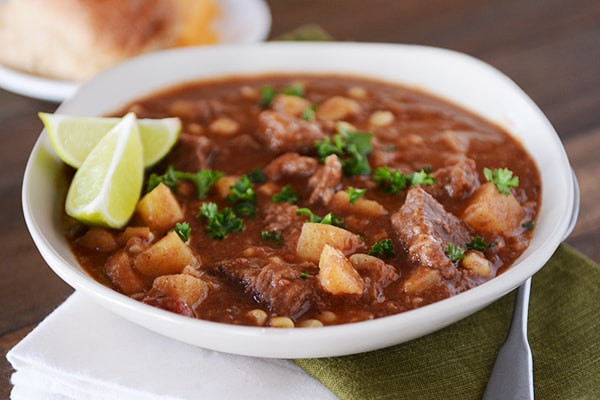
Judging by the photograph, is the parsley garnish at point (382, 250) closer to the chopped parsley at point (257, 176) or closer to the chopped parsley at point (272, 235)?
the chopped parsley at point (272, 235)

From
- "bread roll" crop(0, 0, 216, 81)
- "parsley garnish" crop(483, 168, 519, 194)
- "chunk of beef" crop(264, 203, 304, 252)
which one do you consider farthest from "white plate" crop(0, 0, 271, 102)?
"parsley garnish" crop(483, 168, 519, 194)

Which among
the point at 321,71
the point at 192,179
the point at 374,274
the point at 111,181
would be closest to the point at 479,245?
the point at 374,274

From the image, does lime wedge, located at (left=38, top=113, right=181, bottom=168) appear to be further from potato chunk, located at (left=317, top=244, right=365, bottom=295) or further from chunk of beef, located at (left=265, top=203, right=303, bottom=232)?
potato chunk, located at (left=317, top=244, right=365, bottom=295)

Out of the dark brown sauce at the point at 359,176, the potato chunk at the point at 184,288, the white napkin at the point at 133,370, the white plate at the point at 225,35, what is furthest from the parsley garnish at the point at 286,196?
the white plate at the point at 225,35

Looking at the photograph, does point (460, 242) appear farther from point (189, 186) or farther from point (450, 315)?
point (189, 186)

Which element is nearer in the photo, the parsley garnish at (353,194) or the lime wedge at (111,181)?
the lime wedge at (111,181)

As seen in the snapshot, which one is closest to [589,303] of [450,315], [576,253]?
[576,253]
